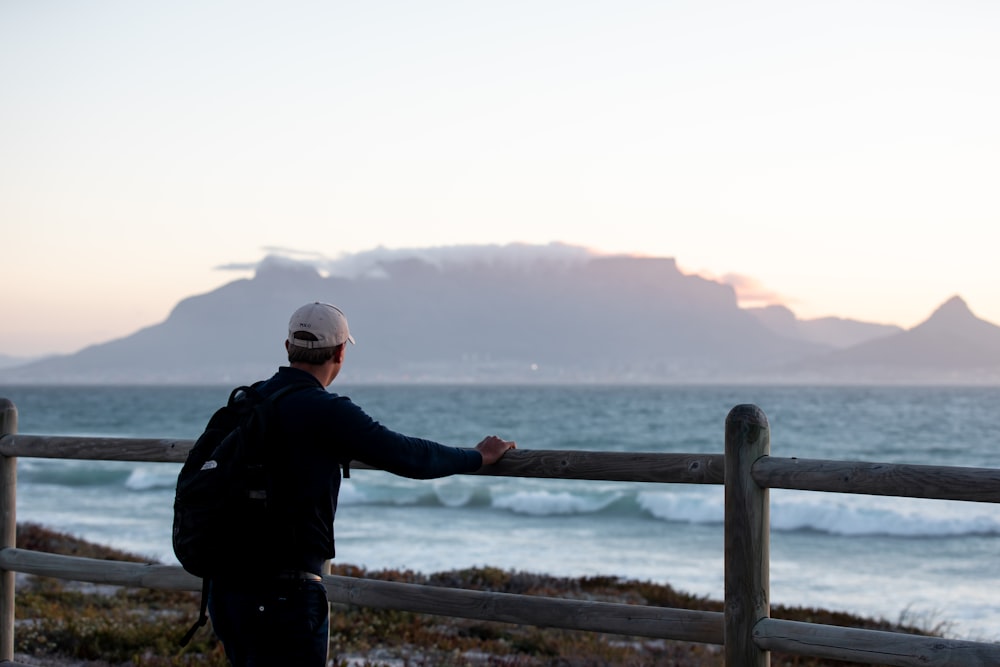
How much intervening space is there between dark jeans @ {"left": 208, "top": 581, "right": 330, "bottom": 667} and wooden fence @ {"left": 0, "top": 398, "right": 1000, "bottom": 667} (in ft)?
3.13

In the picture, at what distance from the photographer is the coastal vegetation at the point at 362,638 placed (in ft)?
25.3

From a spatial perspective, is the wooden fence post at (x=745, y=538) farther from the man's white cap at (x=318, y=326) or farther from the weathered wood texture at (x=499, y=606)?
the man's white cap at (x=318, y=326)

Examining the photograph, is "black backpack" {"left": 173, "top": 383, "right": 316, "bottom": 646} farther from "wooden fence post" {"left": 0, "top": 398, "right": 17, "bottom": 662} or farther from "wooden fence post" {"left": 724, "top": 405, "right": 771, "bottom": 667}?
"wooden fence post" {"left": 0, "top": 398, "right": 17, "bottom": 662}

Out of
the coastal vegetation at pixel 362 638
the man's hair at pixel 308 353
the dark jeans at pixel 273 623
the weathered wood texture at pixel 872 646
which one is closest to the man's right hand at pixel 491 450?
the man's hair at pixel 308 353

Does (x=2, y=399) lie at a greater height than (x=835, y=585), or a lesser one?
greater

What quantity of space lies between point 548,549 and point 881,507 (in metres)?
10.5

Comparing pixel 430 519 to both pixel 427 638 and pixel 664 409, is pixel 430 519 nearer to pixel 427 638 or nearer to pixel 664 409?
pixel 427 638

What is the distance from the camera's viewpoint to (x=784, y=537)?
72.7 ft

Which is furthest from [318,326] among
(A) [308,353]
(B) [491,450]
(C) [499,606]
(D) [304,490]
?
(C) [499,606]

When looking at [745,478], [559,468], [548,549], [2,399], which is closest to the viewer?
[745,478]

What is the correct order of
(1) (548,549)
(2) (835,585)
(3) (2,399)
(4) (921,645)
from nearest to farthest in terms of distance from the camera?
(4) (921,645), (3) (2,399), (2) (835,585), (1) (548,549)

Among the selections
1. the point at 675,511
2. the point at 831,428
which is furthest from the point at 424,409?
the point at 675,511

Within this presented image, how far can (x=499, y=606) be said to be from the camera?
4.32m

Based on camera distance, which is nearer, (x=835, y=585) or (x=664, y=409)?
(x=835, y=585)
